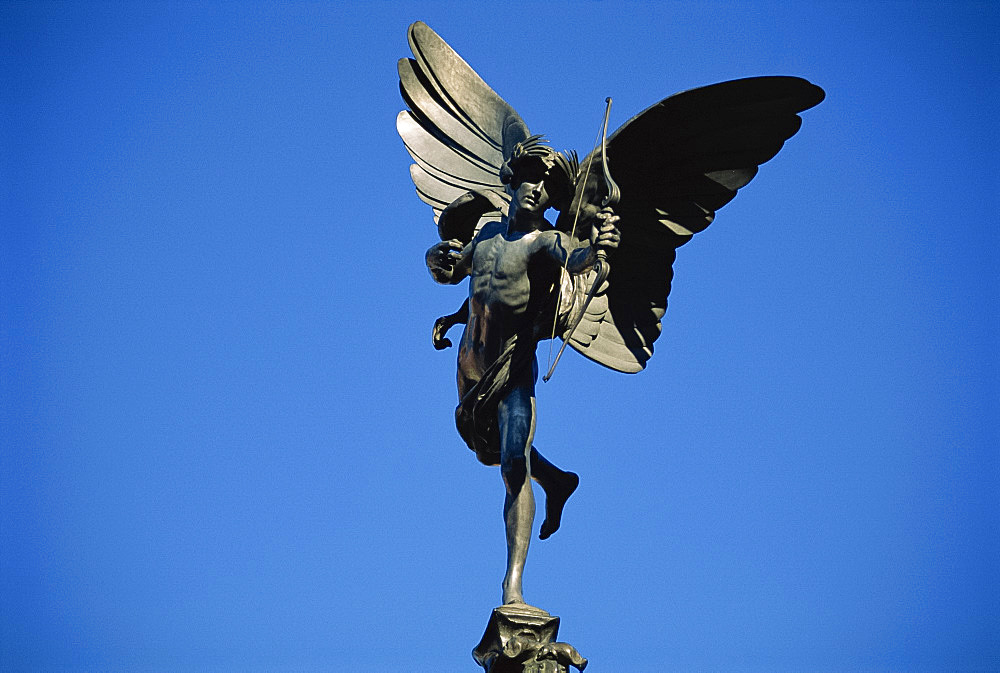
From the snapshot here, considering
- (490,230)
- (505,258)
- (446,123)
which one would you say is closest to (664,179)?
(490,230)

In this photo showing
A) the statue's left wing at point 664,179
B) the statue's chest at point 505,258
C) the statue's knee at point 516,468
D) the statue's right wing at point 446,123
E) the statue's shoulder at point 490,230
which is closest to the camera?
the statue's knee at point 516,468

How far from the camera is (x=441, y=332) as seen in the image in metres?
12.8

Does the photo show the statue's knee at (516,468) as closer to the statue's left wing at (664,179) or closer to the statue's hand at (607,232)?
the statue's left wing at (664,179)

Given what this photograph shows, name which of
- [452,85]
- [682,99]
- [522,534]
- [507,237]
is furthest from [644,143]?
[522,534]

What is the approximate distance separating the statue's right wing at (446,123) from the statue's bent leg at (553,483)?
2.33 meters

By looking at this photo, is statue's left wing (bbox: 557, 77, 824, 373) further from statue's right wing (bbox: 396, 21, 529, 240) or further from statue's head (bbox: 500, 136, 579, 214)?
statue's right wing (bbox: 396, 21, 529, 240)

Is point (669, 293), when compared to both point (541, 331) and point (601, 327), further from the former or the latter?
point (541, 331)

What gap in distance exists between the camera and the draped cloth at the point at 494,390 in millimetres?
11930

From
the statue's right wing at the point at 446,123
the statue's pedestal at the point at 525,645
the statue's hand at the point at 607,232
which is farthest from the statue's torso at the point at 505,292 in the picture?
the statue's pedestal at the point at 525,645

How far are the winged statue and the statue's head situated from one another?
0.03ft

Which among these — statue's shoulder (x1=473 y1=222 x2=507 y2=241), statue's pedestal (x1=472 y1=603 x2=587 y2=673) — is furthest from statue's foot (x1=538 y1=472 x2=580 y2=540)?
statue's shoulder (x1=473 y1=222 x2=507 y2=241)

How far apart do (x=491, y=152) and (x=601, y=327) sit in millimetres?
1777

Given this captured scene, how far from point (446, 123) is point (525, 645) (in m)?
4.85

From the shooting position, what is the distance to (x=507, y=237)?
12.1 metres
